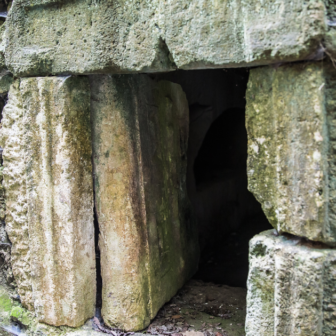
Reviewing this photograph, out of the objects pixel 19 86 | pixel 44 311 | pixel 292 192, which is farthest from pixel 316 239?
pixel 19 86

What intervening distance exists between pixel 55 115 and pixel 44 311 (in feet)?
3.76

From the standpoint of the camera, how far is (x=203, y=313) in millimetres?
2418

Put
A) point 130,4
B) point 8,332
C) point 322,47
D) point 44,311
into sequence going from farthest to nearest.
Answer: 1. point 8,332
2. point 44,311
3. point 130,4
4. point 322,47

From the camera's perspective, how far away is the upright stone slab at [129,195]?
2.11 m

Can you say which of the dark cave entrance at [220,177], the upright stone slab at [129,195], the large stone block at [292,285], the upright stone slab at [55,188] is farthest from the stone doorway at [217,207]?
the large stone block at [292,285]

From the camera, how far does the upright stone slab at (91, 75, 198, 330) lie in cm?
211

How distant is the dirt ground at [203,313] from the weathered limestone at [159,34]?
4.96 ft

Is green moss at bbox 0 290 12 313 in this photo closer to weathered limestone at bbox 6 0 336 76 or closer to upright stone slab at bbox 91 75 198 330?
upright stone slab at bbox 91 75 198 330

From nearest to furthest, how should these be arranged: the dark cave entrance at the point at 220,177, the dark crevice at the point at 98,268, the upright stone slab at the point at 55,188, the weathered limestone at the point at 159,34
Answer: the weathered limestone at the point at 159,34, the upright stone slab at the point at 55,188, the dark crevice at the point at 98,268, the dark cave entrance at the point at 220,177

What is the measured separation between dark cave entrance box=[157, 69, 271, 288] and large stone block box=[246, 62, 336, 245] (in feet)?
5.17

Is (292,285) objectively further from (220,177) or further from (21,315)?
(220,177)

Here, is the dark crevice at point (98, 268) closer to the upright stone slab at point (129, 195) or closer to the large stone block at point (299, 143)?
the upright stone slab at point (129, 195)

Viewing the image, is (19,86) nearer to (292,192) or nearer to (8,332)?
(8,332)

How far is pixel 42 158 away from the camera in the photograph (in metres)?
2.07
